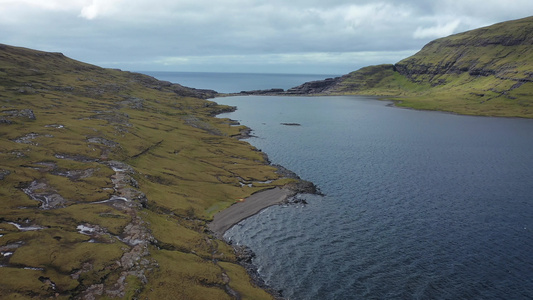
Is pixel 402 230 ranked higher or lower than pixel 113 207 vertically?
lower

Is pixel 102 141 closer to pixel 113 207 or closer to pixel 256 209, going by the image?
pixel 113 207

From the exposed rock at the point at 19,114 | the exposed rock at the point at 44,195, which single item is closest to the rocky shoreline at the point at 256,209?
the exposed rock at the point at 44,195

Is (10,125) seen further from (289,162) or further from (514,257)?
(514,257)

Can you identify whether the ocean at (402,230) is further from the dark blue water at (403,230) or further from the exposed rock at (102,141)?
the exposed rock at (102,141)

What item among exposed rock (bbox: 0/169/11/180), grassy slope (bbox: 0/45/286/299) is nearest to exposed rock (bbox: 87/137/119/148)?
grassy slope (bbox: 0/45/286/299)

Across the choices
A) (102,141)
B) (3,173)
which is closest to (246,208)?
(3,173)

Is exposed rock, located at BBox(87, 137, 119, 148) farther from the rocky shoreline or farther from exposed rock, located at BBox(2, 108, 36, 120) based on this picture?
the rocky shoreline
